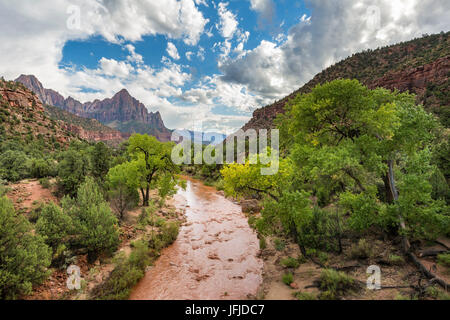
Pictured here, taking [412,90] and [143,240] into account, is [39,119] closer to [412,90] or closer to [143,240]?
[143,240]

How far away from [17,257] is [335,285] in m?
12.6

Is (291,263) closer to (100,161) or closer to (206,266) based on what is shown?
(206,266)

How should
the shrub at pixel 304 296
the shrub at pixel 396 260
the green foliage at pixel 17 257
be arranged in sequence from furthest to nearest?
1. the shrub at pixel 396 260
2. the shrub at pixel 304 296
3. the green foliage at pixel 17 257

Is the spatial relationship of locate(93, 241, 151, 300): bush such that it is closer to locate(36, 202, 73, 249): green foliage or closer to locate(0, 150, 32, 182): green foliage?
locate(36, 202, 73, 249): green foliage

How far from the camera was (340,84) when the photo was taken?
975cm

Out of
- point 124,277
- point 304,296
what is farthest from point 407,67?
point 124,277

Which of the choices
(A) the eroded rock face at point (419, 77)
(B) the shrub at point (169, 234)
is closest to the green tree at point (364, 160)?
(B) the shrub at point (169, 234)

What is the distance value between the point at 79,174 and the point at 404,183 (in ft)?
77.2

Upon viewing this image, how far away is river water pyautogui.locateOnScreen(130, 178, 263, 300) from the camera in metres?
9.55

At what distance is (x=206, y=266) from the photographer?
1198cm

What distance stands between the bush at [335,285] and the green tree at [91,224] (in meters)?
11.4

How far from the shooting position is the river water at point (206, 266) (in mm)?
9555

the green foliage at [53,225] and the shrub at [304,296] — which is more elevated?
the green foliage at [53,225]

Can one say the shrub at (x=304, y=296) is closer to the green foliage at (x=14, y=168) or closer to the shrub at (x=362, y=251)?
the shrub at (x=362, y=251)
